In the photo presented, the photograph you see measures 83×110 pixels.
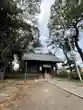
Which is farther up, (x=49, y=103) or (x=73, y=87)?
(x=73, y=87)

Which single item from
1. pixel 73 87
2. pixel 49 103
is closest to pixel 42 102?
pixel 49 103

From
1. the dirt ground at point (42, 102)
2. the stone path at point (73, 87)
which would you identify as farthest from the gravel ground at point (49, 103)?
the stone path at point (73, 87)

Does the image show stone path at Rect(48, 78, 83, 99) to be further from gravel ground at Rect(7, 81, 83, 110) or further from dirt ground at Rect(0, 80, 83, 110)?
gravel ground at Rect(7, 81, 83, 110)

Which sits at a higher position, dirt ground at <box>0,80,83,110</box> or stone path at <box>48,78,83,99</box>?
stone path at <box>48,78,83,99</box>

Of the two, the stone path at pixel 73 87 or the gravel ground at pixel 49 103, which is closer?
the gravel ground at pixel 49 103

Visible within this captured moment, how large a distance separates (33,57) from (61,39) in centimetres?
597

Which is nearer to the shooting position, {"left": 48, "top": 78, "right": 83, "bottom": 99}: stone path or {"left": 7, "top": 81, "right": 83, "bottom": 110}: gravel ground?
{"left": 7, "top": 81, "right": 83, "bottom": 110}: gravel ground

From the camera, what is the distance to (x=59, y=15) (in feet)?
88.7

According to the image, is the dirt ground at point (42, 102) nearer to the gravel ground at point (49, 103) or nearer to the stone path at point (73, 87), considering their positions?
the gravel ground at point (49, 103)

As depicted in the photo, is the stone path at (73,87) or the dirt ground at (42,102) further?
the stone path at (73,87)

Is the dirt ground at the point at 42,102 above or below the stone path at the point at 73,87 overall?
below

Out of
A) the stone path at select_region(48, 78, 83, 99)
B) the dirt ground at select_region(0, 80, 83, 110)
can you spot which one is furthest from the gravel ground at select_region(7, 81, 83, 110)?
the stone path at select_region(48, 78, 83, 99)

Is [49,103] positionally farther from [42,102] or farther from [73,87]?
[73,87]

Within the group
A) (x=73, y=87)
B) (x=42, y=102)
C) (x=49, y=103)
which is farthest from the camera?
(x=73, y=87)
